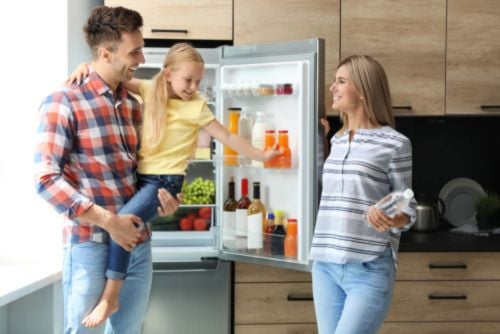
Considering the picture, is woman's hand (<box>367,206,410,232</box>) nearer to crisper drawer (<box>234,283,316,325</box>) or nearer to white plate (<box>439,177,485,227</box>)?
crisper drawer (<box>234,283,316,325</box>)

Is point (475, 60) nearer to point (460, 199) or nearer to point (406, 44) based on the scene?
point (406, 44)

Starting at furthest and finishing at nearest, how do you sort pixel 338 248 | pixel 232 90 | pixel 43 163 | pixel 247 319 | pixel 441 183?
pixel 441 183
pixel 247 319
pixel 232 90
pixel 338 248
pixel 43 163

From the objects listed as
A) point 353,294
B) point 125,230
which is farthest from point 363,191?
point 125,230

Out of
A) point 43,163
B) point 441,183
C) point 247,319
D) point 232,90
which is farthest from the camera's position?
point 441,183

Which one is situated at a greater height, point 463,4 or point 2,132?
point 463,4

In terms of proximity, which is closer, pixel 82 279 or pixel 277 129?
pixel 82 279

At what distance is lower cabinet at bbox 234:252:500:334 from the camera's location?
10.2ft

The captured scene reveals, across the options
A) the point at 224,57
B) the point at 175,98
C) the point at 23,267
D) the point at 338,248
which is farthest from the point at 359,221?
the point at 23,267

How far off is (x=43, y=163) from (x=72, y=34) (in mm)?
1372

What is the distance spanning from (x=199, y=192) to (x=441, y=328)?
3.86 feet

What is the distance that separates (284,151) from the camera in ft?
9.27

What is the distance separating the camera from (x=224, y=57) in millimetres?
2990

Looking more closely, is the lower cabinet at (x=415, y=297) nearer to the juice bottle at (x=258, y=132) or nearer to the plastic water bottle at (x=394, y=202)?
the juice bottle at (x=258, y=132)

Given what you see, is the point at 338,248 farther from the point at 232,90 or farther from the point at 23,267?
the point at 23,267
